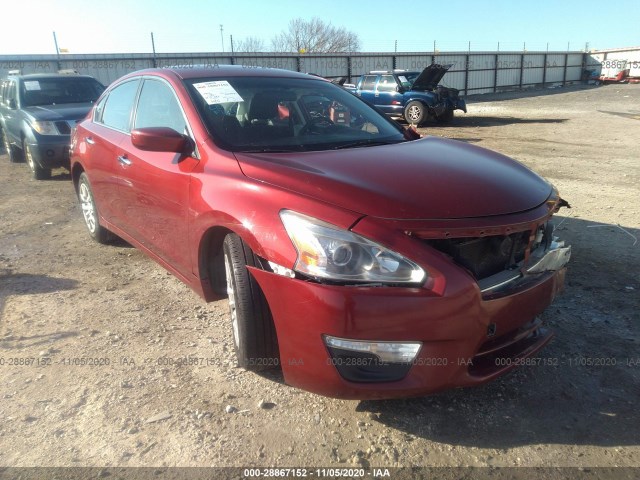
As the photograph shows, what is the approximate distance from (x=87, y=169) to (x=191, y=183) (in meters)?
2.19

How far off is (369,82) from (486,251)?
15.5 meters

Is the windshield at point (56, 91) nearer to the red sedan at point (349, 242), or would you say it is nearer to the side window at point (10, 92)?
the side window at point (10, 92)

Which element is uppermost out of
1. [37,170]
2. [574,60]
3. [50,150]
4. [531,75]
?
[574,60]

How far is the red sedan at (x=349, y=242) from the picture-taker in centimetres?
216

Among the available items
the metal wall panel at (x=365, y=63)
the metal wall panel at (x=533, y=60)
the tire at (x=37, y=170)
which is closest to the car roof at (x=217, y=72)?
the tire at (x=37, y=170)

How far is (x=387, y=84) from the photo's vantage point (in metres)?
16.6

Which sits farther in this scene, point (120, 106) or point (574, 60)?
point (574, 60)

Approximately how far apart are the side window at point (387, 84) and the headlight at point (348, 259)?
15027 millimetres

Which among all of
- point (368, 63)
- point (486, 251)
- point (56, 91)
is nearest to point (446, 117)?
point (368, 63)

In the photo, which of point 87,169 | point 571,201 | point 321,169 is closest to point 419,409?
point 321,169

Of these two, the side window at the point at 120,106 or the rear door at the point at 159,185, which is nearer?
the rear door at the point at 159,185

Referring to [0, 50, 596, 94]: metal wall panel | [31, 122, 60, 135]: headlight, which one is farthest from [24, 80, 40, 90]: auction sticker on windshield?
[0, 50, 596, 94]: metal wall panel

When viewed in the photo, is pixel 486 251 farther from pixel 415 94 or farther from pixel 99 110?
pixel 415 94

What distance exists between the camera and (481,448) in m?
2.33
